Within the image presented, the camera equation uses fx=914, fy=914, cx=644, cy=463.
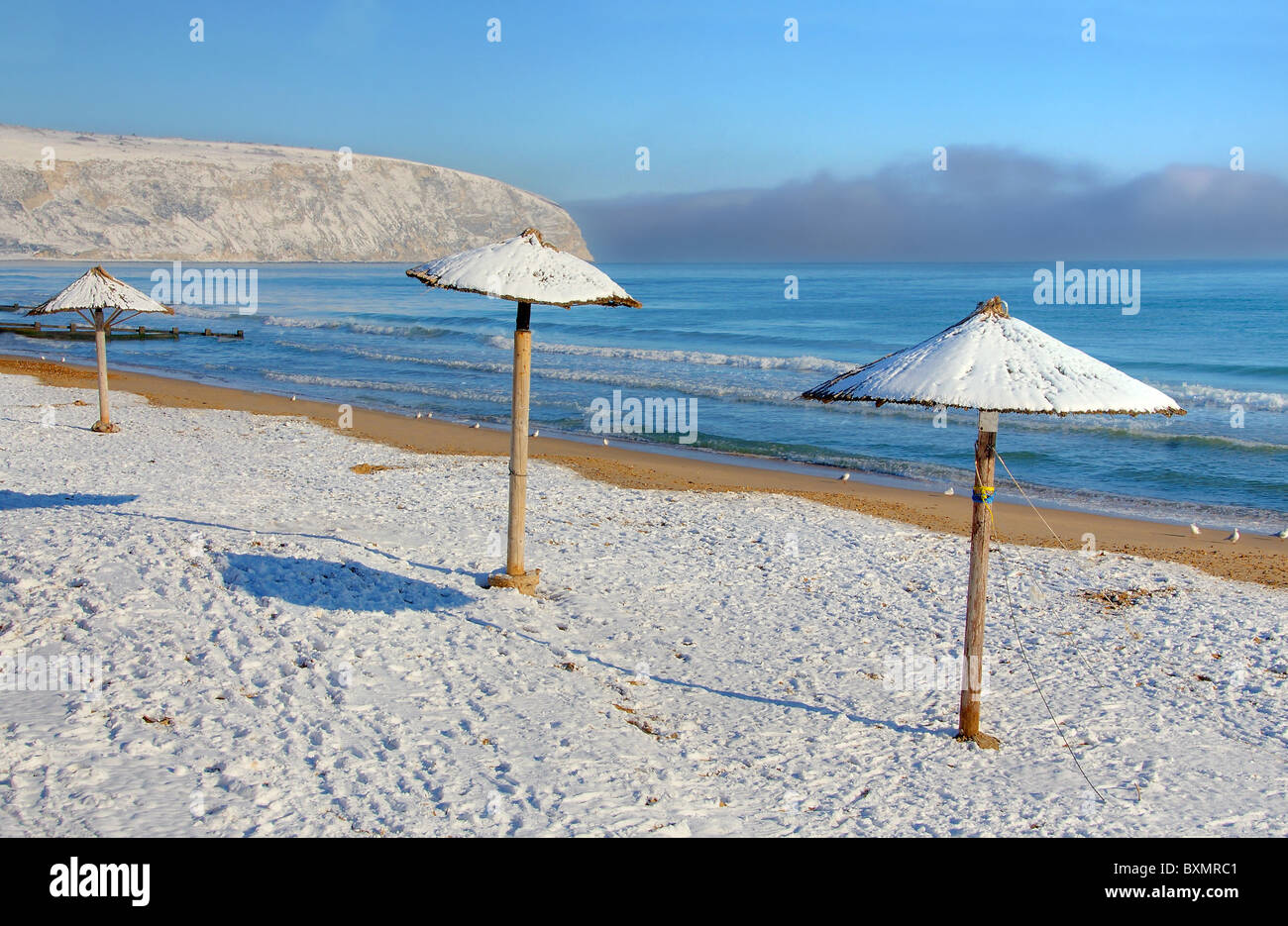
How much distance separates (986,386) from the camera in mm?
5301

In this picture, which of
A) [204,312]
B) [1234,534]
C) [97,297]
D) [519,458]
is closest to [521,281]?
[519,458]

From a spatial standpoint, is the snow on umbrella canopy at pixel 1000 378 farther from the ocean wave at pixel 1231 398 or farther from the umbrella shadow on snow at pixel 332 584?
the ocean wave at pixel 1231 398

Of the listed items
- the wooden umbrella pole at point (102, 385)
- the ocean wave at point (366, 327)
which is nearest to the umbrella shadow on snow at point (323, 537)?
the wooden umbrella pole at point (102, 385)

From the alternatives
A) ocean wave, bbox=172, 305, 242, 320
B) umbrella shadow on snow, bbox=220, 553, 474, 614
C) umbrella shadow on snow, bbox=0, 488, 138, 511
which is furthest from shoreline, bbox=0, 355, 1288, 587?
ocean wave, bbox=172, 305, 242, 320

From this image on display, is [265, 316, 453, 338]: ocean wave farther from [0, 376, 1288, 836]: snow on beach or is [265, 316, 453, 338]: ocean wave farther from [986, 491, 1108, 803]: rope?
[986, 491, 1108, 803]: rope

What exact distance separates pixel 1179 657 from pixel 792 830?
4.79 meters

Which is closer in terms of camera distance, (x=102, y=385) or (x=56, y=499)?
(x=56, y=499)

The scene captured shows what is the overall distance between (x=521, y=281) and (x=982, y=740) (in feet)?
15.0

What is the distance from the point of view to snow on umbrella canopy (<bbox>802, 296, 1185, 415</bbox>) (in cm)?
525

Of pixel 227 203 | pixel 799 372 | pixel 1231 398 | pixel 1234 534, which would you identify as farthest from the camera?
pixel 227 203

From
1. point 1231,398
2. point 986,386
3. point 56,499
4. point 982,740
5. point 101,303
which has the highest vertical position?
point 101,303

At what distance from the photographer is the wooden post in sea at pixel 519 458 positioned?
24.6 ft

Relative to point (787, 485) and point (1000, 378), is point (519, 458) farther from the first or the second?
point (787, 485)
